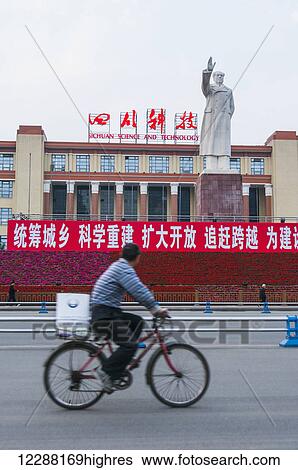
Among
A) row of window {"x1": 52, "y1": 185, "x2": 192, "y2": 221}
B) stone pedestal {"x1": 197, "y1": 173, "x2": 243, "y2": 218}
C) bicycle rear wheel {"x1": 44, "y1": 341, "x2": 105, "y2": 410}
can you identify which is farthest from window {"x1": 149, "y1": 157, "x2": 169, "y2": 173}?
bicycle rear wheel {"x1": 44, "y1": 341, "x2": 105, "y2": 410}

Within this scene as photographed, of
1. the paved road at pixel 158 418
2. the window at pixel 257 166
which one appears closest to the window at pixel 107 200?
the window at pixel 257 166

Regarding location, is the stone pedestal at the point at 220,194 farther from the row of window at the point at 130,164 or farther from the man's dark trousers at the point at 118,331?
the row of window at the point at 130,164

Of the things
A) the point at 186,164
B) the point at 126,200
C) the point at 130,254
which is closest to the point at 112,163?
A: the point at 126,200

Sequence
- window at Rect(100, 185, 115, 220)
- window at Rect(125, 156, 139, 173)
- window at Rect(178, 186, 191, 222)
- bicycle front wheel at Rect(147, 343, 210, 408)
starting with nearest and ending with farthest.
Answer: bicycle front wheel at Rect(147, 343, 210, 408)
window at Rect(125, 156, 139, 173)
window at Rect(178, 186, 191, 222)
window at Rect(100, 185, 115, 220)

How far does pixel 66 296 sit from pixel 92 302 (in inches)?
90.5

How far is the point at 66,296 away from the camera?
768 cm

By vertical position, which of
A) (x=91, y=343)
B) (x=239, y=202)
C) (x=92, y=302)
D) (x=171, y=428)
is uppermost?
(x=239, y=202)

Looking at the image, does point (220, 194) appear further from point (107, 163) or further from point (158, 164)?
point (107, 163)

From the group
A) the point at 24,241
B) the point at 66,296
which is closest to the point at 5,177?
the point at 24,241

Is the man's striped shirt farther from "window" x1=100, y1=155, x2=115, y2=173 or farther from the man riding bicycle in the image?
"window" x1=100, y1=155, x2=115, y2=173

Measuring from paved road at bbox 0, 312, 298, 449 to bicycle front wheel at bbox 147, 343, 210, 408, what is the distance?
0.12 meters

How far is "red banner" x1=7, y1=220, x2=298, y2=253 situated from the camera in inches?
1064

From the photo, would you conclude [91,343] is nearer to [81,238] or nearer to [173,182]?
[81,238]

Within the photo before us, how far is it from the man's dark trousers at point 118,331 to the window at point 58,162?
1977 inches
